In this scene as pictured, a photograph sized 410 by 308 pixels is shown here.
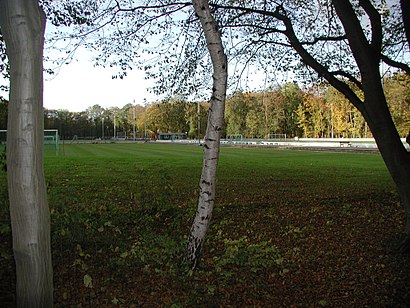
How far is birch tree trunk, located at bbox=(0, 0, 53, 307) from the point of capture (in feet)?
8.46

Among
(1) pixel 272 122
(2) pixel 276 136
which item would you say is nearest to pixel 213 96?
(1) pixel 272 122

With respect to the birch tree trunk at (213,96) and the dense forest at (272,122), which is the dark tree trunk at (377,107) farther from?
the dense forest at (272,122)

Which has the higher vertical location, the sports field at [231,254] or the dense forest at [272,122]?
the dense forest at [272,122]

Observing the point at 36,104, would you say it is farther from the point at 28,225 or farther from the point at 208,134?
the point at 208,134

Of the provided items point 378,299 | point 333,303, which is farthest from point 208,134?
point 378,299

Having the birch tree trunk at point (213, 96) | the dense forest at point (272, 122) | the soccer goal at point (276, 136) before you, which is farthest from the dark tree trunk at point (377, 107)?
the soccer goal at point (276, 136)

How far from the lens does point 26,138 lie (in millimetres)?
2592

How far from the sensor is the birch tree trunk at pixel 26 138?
2.58 metres

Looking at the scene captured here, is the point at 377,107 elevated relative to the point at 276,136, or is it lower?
elevated

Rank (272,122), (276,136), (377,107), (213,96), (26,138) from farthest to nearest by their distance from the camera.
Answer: (276,136) → (272,122) → (377,107) → (213,96) → (26,138)

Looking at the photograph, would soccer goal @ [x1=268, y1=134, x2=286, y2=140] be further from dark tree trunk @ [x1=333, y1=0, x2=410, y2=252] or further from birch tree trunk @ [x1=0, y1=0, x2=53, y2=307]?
birch tree trunk @ [x1=0, y1=0, x2=53, y2=307]

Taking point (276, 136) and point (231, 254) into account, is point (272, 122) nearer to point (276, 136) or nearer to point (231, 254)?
point (276, 136)

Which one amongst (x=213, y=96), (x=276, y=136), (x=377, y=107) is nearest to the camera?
(x=213, y=96)

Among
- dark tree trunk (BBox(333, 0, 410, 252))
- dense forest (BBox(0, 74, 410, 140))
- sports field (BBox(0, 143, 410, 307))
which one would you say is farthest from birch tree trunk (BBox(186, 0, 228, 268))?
dense forest (BBox(0, 74, 410, 140))
